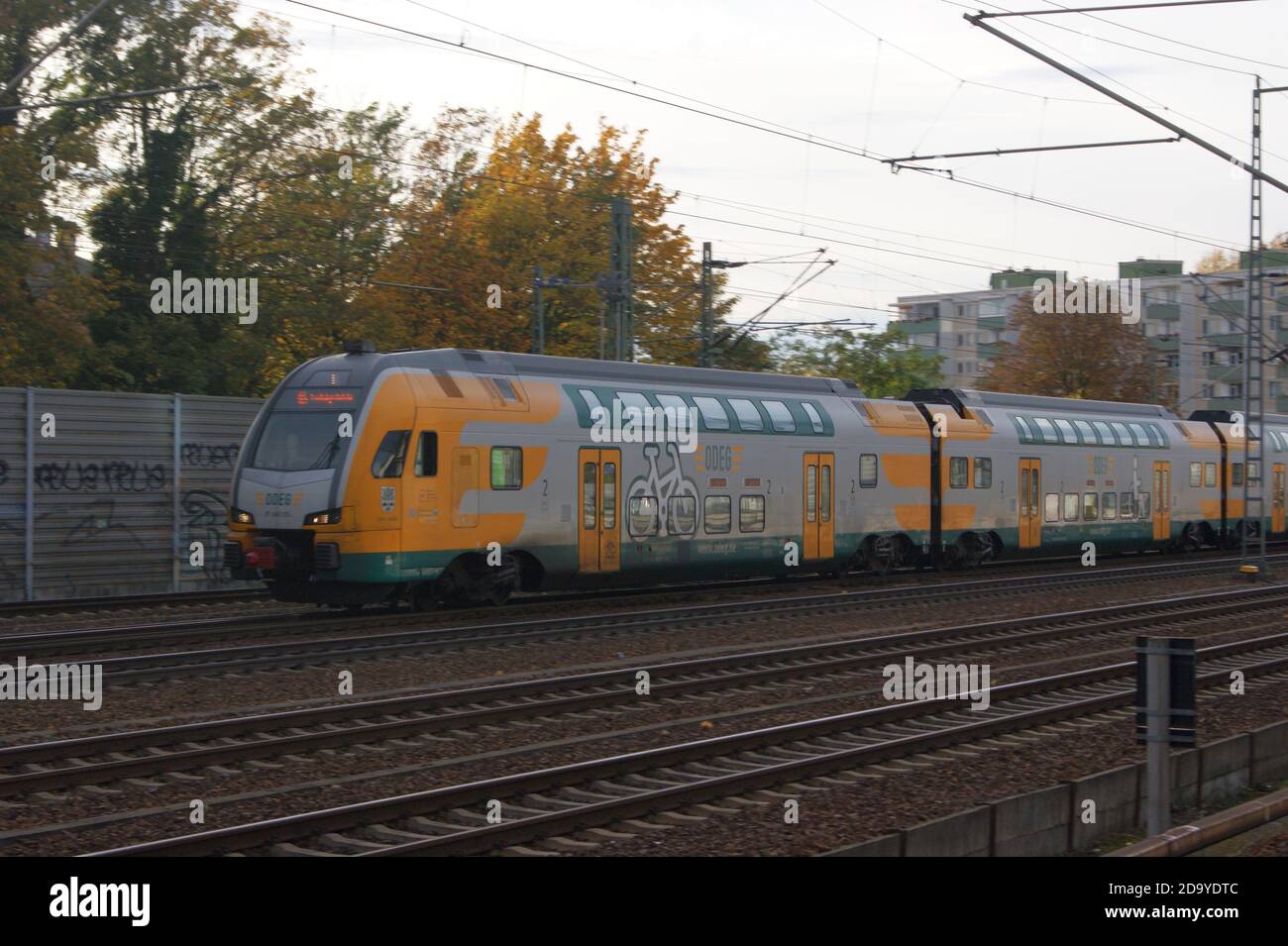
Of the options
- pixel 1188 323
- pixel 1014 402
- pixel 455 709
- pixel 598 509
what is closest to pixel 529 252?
pixel 1014 402

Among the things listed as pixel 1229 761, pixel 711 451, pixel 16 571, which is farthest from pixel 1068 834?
pixel 16 571

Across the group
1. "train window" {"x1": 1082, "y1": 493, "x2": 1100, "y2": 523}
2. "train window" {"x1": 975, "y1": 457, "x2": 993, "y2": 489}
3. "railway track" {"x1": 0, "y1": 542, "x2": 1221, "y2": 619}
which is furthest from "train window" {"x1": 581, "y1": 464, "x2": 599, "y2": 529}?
"train window" {"x1": 1082, "y1": 493, "x2": 1100, "y2": 523}

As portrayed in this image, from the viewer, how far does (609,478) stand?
22.3m

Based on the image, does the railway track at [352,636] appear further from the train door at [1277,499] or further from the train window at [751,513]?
the train door at [1277,499]

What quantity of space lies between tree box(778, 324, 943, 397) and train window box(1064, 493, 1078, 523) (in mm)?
30132

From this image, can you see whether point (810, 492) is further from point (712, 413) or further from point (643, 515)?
point (643, 515)

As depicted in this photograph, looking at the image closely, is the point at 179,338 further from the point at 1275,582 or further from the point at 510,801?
the point at 510,801

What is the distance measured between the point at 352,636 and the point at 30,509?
290 inches

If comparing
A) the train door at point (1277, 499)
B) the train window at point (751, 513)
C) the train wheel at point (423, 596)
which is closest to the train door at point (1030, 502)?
the train window at point (751, 513)

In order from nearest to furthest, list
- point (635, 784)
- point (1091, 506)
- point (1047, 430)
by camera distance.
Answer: point (635, 784) < point (1047, 430) < point (1091, 506)

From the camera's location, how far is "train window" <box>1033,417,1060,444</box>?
32.9m

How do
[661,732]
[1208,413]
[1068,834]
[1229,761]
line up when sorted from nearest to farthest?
1. [1068,834]
2. [1229,761]
3. [661,732]
4. [1208,413]

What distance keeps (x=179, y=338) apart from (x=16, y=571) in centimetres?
1414
